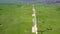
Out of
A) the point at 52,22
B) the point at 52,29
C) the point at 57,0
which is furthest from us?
the point at 57,0

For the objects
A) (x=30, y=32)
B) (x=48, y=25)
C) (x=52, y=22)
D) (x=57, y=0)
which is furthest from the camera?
(x=57, y=0)

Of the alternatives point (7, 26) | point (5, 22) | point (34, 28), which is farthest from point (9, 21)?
point (34, 28)

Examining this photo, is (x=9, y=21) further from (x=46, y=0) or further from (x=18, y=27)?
(x=46, y=0)

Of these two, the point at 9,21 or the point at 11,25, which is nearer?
the point at 11,25

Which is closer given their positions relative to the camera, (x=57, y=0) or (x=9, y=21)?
(x=9, y=21)

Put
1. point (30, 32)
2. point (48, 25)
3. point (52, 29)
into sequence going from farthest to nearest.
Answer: point (48, 25), point (52, 29), point (30, 32)

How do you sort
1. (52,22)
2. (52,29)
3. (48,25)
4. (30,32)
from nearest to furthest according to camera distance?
(30,32) < (52,29) < (48,25) < (52,22)

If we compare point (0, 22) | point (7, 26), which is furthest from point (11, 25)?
point (0, 22)

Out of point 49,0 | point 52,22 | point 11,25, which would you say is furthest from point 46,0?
point 11,25

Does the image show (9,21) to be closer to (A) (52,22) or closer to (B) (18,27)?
(B) (18,27)
